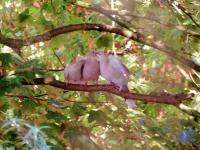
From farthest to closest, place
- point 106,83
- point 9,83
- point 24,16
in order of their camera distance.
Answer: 1. point 24,16
2. point 106,83
3. point 9,83

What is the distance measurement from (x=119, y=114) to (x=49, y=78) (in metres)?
0.47

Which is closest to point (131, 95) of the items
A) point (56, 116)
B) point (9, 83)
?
point (56, 116)

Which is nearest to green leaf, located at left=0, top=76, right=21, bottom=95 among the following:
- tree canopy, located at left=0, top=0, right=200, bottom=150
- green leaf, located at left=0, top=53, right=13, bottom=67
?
tree canopy, located at left=0, top=0, right=200, bottom=150

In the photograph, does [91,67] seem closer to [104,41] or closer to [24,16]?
→ [104,41]

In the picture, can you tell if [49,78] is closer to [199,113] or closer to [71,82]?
[71,82]

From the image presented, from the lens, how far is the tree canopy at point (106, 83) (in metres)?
1.62

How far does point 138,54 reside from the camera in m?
2.62

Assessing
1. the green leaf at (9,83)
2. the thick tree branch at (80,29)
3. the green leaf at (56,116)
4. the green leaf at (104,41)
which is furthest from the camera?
the green leaf at (104,41)

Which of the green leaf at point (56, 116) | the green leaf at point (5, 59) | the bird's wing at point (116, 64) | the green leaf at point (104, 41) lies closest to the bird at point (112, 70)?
the bird's wing at point (116, 64)

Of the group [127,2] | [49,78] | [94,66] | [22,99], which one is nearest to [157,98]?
[94,66]

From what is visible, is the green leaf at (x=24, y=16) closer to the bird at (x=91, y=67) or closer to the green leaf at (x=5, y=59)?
the green leaf at (x=5, y=59)

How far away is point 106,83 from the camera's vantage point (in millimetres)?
1998

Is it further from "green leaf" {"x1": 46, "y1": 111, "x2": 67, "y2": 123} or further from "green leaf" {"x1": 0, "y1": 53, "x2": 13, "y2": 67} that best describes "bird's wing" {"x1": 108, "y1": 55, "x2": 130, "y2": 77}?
"green leaf" {"x1": 0, "y1": 53, "x2": 13, "y2": 67}

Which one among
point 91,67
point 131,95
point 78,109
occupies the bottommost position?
point 78,109
